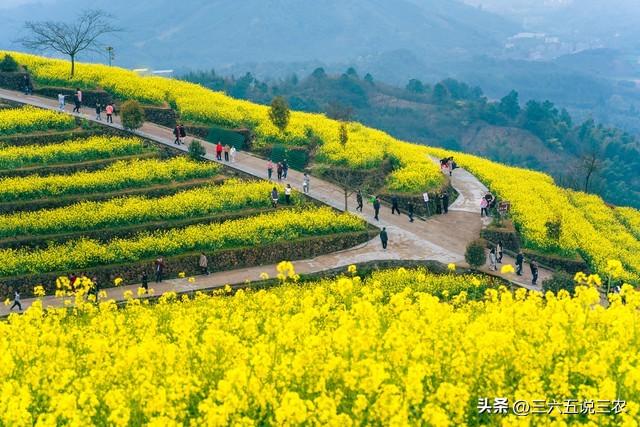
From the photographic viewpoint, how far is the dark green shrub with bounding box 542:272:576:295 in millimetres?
32031

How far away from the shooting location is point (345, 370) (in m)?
17.4

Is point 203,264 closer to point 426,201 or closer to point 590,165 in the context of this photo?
point 426,201

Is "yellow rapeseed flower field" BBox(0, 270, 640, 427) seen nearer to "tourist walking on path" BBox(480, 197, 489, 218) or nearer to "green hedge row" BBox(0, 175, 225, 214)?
"green hedge row" BBox(0, 175, 225, 214)

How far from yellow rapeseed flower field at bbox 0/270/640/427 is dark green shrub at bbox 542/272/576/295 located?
10.8 m

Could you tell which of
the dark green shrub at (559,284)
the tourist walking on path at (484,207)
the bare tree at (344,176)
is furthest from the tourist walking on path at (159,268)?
the tourist walking on path at (484,207)

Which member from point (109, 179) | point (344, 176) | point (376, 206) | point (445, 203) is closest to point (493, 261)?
point (376, 206)

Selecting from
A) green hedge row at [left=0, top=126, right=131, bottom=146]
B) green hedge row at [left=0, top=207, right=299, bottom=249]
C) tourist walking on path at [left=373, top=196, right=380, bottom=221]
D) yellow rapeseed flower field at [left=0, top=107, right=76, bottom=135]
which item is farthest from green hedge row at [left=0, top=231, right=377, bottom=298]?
yellow rapeseed flower field at [left=0, top=107, right=76, bottom=135]

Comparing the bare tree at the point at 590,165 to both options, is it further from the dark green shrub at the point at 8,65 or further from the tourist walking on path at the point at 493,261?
the dark green shrub at the point at 8,65

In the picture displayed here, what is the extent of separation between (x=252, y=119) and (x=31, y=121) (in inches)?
563

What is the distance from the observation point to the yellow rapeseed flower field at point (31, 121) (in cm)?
4350

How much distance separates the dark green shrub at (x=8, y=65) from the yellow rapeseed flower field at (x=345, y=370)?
3404 centimetres

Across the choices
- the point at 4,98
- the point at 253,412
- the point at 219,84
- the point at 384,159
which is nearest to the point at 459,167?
the point at 384,159

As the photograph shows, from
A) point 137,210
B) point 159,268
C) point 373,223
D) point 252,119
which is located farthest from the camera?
point 252,119

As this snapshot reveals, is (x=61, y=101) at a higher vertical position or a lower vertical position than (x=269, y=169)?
higher
